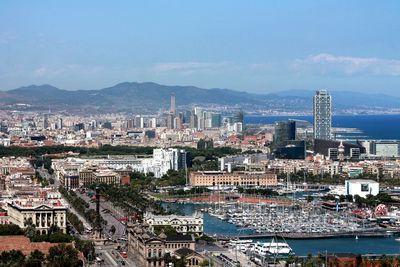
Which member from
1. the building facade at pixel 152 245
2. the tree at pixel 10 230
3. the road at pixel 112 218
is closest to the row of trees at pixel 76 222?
the road at pixel 112 218

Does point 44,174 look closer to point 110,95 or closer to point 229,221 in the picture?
point 229,221

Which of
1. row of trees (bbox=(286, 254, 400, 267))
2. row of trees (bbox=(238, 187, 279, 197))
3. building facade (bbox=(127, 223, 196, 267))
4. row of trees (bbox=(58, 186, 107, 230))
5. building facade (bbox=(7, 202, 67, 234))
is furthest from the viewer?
row of trees (bbox=(238, 187, 279, 197))

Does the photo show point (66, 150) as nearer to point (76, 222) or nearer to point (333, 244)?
point (76, 222)

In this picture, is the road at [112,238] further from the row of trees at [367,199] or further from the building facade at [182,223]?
the row of trees at [367,199]

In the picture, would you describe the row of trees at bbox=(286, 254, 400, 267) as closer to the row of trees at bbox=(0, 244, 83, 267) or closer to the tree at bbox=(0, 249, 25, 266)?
the row of trees at bbox=(0, 244, 83, 267)

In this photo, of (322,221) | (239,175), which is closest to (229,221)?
(322,221)

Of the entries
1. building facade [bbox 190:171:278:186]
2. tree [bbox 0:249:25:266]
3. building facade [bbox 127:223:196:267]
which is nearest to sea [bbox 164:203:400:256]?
building facade [bbox 127:223:196:267]
